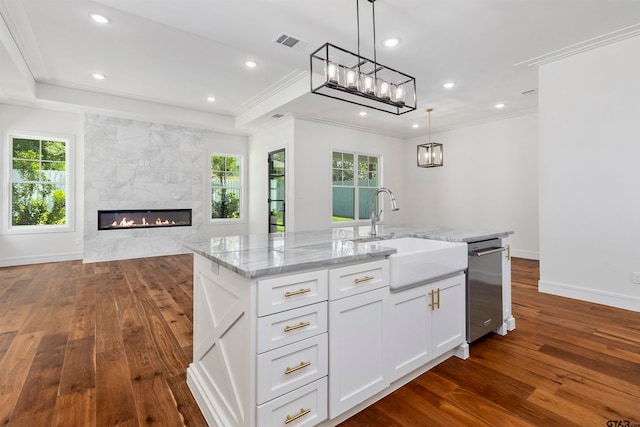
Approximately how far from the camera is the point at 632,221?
318 cm

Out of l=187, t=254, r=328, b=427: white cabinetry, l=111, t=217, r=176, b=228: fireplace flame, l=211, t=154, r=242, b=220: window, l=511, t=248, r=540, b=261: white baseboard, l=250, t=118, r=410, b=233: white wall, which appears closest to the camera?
l=187, t=254, r=328, b=427: white cabinetry

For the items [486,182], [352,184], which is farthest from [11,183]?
[486,182]

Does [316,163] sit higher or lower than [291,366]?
higher

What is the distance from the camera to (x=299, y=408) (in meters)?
1.41

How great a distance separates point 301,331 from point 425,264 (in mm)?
927

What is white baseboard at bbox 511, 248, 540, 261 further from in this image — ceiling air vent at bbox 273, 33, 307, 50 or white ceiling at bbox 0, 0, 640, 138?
ceiling air vent at bbox 273, 33, 307, 50

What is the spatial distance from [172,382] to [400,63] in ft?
13.2

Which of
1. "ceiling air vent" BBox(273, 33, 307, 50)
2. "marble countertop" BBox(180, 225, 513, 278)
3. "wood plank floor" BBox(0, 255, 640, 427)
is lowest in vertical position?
"wood plank floor" BBox(0, 255, 640, 427)

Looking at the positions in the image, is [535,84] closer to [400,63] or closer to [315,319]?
[400,63]

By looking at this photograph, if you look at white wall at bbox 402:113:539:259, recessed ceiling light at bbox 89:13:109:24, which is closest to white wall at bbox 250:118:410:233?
white wall at bbox 402:113:539:259

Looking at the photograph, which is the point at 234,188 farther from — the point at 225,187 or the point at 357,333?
the point at 357,333

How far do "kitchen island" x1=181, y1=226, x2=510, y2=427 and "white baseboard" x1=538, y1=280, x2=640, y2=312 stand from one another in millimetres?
2591

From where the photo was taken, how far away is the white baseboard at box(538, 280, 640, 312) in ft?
10.5

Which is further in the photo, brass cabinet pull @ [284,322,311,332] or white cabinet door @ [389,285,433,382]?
white cabinet door @ [389,285,433,382]
